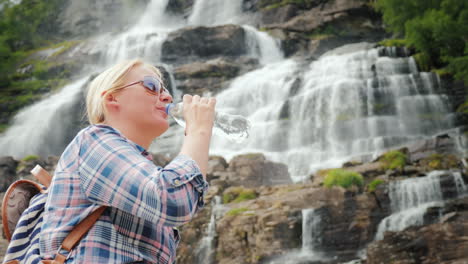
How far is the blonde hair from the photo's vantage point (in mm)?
1589

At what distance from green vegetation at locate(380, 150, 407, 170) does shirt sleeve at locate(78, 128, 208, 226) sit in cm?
971

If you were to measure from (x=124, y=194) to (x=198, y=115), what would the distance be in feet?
1.24

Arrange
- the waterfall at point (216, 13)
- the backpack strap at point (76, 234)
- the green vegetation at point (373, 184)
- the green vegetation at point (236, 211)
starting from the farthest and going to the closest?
the waterfall at point (216, 13) < the green vegetation at point (373, 184) < the green vegetation at point (236, 211) < the backpack strap at point (76, 234)

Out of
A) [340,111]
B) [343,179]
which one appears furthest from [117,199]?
[340,111]

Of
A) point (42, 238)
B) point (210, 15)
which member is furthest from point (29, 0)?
point (42, 238)

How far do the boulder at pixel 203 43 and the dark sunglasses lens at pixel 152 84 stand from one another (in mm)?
26669

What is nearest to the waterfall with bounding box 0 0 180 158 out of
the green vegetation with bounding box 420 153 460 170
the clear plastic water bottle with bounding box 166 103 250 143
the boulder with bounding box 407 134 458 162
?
the boulder with bounding box 407 134 458 162

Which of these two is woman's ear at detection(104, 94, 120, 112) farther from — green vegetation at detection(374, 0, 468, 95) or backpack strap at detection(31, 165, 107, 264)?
green vegetation at detection(374, 0, 468, 95)

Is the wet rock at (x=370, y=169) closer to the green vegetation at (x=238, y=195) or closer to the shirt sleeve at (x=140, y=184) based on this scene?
the green vegetation at (x=238, y=195)

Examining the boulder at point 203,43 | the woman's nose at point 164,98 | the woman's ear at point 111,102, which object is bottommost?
the woman's ear at point 111,102

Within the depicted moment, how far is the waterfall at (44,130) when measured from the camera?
22.3 metres

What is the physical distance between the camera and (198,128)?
4.86 feet

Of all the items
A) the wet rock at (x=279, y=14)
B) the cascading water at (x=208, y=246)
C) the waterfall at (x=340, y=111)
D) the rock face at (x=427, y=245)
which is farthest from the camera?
the wet rock at (x=279, y=14)

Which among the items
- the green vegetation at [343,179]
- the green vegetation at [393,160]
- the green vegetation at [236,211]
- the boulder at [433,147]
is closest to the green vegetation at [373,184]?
the green vegetation at [343,179]
